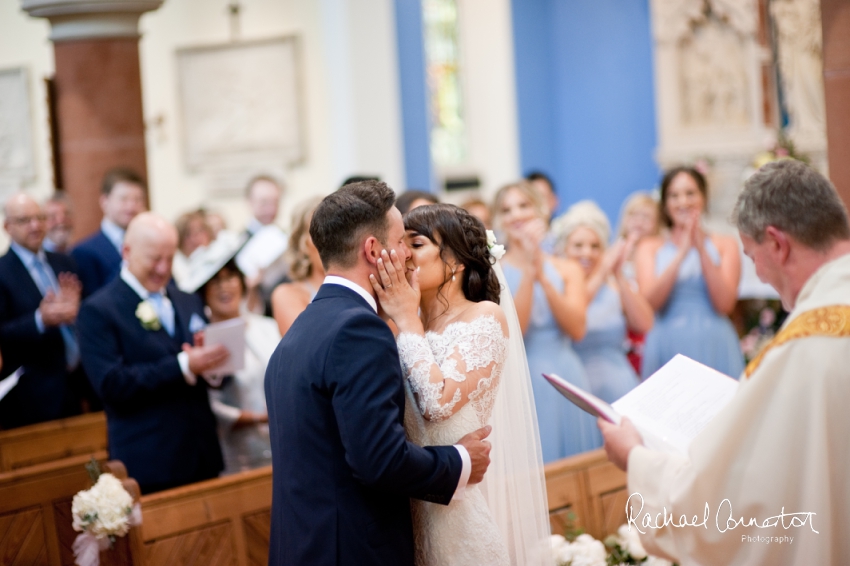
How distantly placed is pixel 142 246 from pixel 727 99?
27.4 feet

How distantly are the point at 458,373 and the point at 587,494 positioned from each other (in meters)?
1.54

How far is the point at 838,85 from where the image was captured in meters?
3.84

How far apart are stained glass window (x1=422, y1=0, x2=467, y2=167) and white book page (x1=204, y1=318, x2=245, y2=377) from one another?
884 centimetres

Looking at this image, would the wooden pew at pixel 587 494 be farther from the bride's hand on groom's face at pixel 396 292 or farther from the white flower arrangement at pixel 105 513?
the white flower arrangement at pixel 105 513

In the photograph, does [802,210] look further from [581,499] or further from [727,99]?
[727,99]

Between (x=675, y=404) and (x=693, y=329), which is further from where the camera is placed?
(x=693, y=329)

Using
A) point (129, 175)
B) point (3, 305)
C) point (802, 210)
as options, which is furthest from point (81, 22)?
point (802, 210)

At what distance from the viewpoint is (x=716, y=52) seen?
35.4ft

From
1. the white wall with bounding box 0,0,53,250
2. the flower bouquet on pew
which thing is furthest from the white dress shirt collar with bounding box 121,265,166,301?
the white wall with bounding box 0,0,53,250

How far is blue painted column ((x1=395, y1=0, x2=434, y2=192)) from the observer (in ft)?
30.8

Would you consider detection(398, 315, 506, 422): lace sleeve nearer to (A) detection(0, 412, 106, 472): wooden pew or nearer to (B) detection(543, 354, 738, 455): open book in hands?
(B) detection(543, 354, 738, 455): open book in hands

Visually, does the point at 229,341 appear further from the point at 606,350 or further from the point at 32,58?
the point at 32,58

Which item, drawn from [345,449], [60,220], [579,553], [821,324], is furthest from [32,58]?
[821,324]

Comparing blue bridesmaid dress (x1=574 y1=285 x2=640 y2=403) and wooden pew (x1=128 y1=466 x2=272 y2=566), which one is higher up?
blue bridesmaid dress (x1=574 y1=285 x2=640 y2=403)
